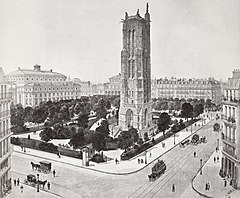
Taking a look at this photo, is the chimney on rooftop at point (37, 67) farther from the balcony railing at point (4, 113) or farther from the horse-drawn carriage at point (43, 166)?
the horse-drawn carriage at point (43, 166)

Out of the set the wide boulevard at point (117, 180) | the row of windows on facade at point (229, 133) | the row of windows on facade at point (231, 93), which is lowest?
the wide boulevard at point (117, 180)

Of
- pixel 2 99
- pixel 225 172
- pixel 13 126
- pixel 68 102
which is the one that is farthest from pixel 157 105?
pixel 2 99

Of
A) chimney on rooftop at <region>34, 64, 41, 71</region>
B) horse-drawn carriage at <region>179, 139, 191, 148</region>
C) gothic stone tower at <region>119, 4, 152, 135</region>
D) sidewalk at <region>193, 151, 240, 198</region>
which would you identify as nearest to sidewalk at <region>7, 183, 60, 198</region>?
chimney on rooftop at <region>34, 64, 41, 71</region>

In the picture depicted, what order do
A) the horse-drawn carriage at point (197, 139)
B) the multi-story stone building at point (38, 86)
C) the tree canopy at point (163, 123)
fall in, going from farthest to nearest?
the tree canopy at point (163, 123) → the horse-drawn carriage at point (197, 139) → the multi-story stone building at point (38, 86)

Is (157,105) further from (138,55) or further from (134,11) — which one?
(134,11)

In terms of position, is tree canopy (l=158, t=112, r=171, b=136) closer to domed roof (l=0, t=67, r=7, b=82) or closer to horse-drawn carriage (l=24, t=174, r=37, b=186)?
horse-drawn carriage (l=24, t=174, r=37, b=186)

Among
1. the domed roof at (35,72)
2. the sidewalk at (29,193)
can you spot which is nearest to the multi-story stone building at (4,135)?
the sidewalk at (29,193)
